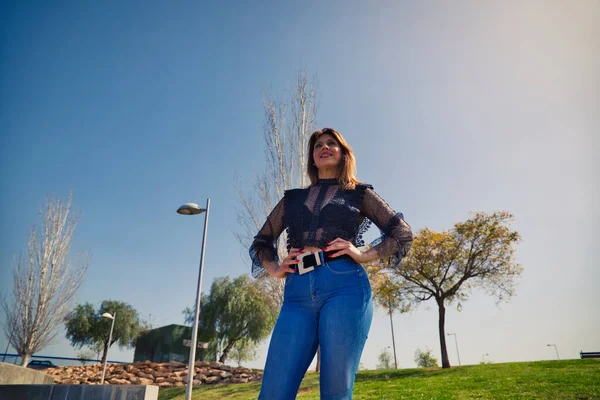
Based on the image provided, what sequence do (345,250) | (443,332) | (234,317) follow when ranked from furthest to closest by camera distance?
1. (234,317)
2. (443,332)
3. (345,250)

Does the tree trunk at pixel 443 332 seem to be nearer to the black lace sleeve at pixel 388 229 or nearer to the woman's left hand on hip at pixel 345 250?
the black lace sleeve at pixel 388 229

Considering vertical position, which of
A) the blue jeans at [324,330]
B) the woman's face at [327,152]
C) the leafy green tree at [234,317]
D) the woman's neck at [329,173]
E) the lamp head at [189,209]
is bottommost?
the blue jeans at [324,330]

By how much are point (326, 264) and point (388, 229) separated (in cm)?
53

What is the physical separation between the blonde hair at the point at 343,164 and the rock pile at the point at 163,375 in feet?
60.4

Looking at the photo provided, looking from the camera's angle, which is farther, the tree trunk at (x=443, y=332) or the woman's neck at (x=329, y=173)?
the tree trunk at (x=443, y=332)

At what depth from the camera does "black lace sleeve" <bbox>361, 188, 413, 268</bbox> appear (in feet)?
7.08

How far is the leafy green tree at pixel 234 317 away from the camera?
26812 millimetres

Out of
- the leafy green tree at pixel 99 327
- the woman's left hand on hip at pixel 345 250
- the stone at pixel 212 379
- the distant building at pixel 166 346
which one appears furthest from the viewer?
the leafy green tree at pixel 99 327

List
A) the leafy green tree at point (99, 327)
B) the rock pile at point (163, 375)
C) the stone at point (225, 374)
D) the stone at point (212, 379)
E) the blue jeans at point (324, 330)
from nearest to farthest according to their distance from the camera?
the blue jeans at point (324, 330)
the stone at point (212, 379)
the rock pile at point (163, 375)
the stone at point (225, 374)
the leafy green tree at point (99, 327)

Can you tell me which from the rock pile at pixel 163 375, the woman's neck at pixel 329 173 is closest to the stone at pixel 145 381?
the rock pile at pixel 163 375

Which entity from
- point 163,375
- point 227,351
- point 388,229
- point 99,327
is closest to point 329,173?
point 388,229

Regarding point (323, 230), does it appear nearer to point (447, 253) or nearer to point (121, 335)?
point (447, 253)

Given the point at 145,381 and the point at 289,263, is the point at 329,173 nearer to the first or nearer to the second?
the point at 289,263

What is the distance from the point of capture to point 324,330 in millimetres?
1745
